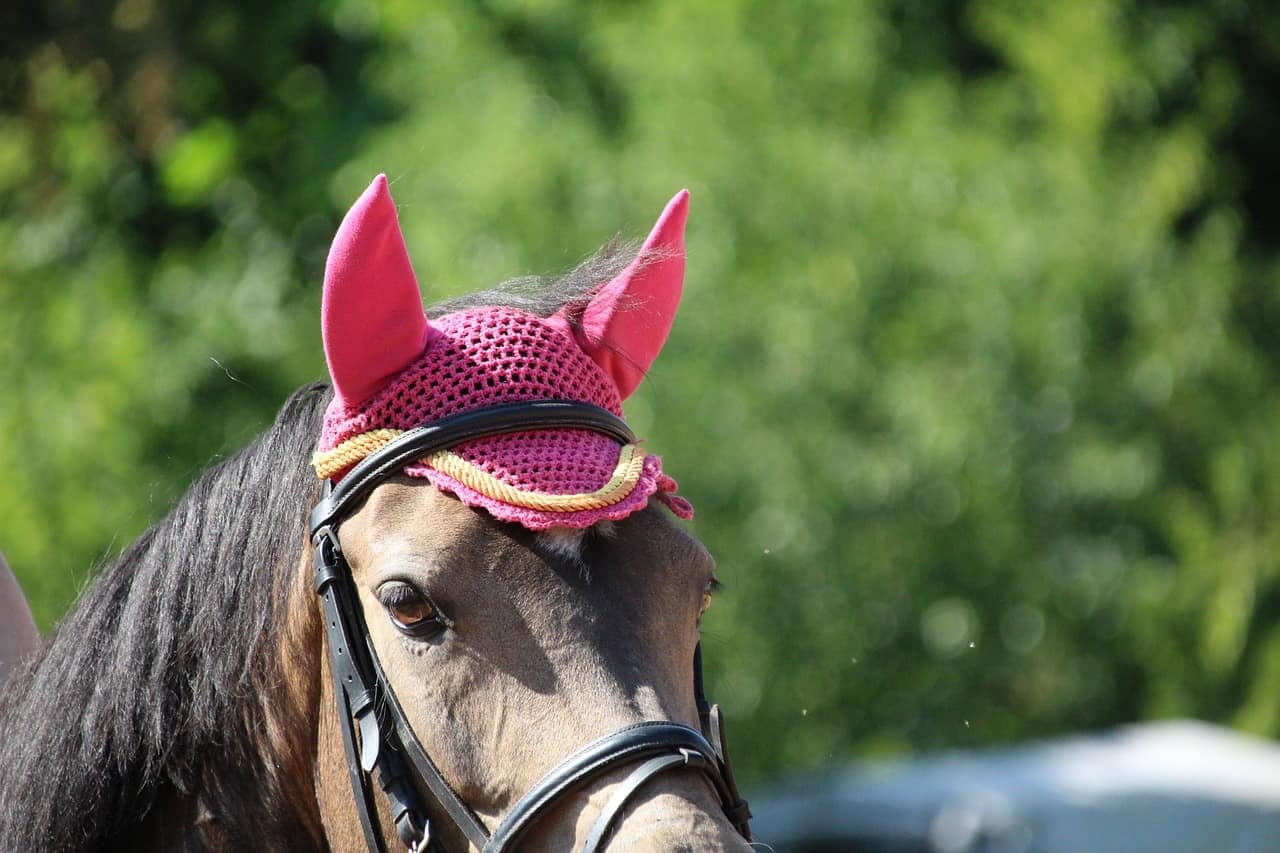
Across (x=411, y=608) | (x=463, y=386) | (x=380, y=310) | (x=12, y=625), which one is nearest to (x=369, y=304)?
(x=380, y=310)

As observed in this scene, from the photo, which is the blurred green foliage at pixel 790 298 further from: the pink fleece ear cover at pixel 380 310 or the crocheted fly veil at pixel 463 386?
the crocheted fly veil at pixel 463 386

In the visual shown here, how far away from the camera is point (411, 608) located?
6.32 ft

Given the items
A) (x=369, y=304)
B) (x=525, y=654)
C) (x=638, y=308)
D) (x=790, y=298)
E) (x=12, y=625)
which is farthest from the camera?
(x=790, y=298)

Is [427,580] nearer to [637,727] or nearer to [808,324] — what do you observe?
[637,727]

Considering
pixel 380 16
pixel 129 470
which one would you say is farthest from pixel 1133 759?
pixel 380 16

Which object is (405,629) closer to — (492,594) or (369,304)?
(492,594)

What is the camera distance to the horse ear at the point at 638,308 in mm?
2285

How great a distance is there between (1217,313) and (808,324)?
389 cm

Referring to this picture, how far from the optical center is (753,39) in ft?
28.3

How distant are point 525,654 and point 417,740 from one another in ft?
0.71

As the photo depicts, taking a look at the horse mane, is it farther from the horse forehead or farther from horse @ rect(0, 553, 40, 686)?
horse @ rect(0, 553, 40, 686)

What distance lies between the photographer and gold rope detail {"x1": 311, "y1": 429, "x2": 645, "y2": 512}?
1907 millimetres

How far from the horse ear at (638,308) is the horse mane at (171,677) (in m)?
0.49

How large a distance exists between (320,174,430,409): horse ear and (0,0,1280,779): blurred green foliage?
4300 millimetres
